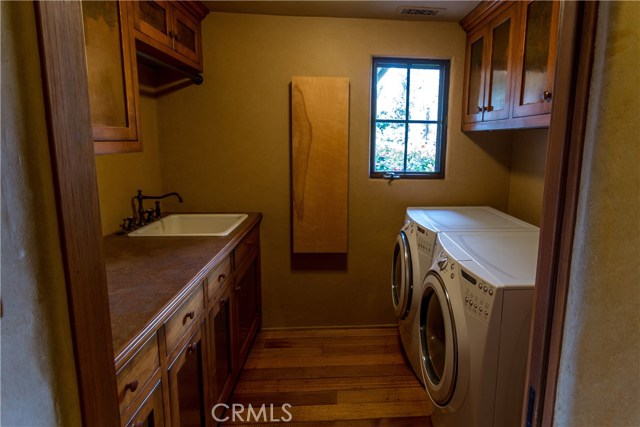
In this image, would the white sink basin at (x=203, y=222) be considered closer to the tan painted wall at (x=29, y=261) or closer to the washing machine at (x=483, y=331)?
the washing machine at (x=483, y=331)

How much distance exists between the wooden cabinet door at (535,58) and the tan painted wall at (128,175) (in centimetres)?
213

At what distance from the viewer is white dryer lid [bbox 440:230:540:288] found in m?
1.35

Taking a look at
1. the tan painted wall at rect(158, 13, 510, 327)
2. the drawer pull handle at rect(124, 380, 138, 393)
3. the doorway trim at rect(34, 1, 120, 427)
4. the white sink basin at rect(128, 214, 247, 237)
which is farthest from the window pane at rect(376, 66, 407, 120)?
the doorway trim at rect(34, 1, 120, 427)

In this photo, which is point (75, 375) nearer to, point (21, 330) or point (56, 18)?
point (21, 330)

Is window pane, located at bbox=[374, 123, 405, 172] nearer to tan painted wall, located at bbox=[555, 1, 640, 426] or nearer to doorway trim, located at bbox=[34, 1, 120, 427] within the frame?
tan painted wall, located at bbox=[555, 1, 640, 426]

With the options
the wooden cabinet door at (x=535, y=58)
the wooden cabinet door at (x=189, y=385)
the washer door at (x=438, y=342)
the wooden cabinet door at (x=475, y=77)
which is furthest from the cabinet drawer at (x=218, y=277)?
the wooden cabinet door at (x=475, y=77)

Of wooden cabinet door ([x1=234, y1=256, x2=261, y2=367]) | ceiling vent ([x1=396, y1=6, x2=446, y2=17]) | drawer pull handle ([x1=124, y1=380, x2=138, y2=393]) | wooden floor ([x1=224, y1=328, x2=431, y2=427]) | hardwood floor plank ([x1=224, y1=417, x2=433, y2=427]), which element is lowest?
hardwood floor plank ([x1=224, y1=417, x2=433, y2=427])

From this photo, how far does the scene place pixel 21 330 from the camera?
0.46 meters

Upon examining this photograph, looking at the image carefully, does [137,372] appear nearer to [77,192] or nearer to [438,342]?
[77,192]

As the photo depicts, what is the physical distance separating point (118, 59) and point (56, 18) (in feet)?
4.03

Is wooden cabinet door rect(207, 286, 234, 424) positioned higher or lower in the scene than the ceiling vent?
lower

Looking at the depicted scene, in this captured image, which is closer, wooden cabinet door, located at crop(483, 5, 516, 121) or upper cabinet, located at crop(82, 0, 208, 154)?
upper cabinet, located at crop(82, 0, 208, 154)

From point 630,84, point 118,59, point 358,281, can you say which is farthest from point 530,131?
point 118,59

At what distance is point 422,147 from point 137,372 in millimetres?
2406
